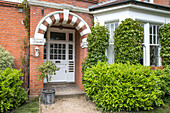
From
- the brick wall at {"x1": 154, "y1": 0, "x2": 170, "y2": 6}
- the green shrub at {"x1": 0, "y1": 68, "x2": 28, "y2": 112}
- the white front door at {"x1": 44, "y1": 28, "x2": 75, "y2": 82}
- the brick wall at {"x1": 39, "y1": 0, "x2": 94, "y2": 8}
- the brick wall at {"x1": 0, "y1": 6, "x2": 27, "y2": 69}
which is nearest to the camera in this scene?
the green shrub at {"x1": 0, "y1": 68, "x2": 28, "y2": 112}

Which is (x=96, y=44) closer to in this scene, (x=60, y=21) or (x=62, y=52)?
(x=60, y=21)

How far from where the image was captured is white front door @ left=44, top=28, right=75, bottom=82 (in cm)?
741

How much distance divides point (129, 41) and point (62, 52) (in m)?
3.97

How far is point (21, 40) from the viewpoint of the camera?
560cm

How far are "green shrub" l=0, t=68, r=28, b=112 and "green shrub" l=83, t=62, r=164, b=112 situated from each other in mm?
2673

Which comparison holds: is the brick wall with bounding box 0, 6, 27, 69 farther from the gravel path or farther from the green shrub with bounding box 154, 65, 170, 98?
the green shrub with bounding box 154, 65, 170, 98

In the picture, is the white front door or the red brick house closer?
the red brick house

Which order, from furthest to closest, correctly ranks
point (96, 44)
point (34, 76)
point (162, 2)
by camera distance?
point (162, 2) → point (96, 44) → point (34, 76)

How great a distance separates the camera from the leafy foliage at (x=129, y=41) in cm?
548

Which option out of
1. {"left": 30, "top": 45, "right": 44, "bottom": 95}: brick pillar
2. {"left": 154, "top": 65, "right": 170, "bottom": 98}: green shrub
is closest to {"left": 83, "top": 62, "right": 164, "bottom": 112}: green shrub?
{"left": 154, "top": 65, "right": 170, "bottom": 98}: green shrub

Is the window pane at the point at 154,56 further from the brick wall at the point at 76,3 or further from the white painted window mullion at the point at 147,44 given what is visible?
the brick wall at the point at 76,3

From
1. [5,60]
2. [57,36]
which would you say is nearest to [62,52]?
[57,36]

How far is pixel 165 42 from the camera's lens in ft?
21.3

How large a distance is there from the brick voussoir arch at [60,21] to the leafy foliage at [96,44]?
468 mm
